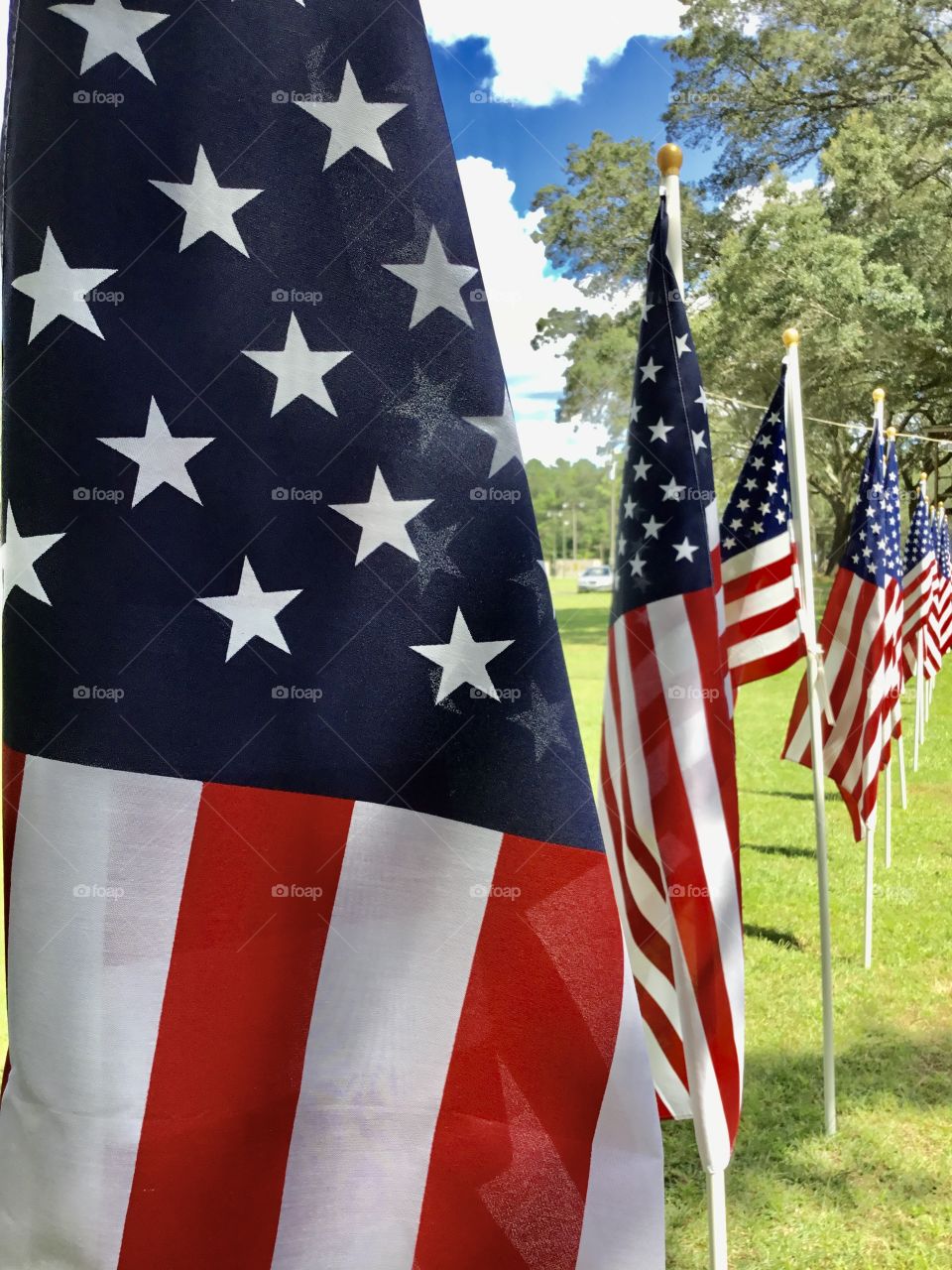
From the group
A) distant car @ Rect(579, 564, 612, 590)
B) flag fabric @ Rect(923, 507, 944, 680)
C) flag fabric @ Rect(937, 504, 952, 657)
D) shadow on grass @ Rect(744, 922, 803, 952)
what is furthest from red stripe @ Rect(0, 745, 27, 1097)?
distant car @ Rect(579, 564, 612, 590)

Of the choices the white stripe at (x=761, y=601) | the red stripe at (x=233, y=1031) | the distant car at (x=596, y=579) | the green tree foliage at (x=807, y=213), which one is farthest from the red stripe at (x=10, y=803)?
the distant car at (x=596, y=579)

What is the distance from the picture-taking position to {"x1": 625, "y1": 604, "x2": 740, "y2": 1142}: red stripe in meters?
2.98

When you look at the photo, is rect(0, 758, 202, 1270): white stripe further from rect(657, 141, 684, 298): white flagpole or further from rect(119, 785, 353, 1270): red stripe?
rect(657, 141, 684, 298): white flagpole

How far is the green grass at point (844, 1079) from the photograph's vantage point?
4.54m

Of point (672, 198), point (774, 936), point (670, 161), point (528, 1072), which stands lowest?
point (774, 936)

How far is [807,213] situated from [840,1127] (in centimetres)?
1971

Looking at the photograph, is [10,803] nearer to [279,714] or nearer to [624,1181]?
[279,714]

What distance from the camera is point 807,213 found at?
21.5 m

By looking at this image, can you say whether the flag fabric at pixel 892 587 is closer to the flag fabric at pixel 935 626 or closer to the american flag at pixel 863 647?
the american flag at pixel 863 647

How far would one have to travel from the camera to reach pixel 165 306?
130 cm

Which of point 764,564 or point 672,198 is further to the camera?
point 764,564

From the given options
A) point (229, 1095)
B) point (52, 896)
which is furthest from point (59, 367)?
point (229, 1095)

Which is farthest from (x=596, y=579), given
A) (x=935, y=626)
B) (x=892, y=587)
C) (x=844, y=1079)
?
(x=844, y=1079)

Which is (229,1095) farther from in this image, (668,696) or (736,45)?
(736,45)
